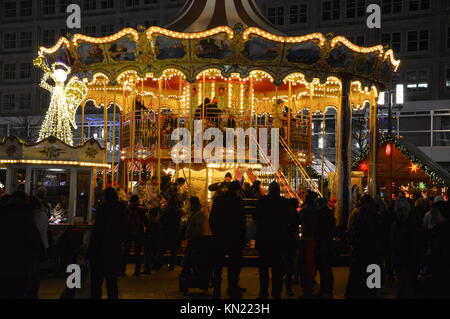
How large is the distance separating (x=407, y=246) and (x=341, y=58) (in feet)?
29.7

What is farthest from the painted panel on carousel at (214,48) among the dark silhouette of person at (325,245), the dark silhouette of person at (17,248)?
the dark silhouette of person at (17,248)

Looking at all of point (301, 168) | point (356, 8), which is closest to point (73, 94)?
point (301, 168)

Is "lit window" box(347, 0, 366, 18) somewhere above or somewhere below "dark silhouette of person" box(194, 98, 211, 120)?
above

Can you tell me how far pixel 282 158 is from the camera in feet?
66.4

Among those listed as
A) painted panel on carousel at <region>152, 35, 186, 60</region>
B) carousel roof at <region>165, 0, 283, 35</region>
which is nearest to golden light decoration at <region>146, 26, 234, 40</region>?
painted panel on carousel at <region>152, 35, 186, 60</region>

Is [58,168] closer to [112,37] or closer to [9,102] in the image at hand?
[112,37]

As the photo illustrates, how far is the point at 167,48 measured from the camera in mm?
16531

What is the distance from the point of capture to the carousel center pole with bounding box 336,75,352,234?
17.3 metres

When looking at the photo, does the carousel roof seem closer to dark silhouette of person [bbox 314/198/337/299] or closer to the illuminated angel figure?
the illuminated angel figure

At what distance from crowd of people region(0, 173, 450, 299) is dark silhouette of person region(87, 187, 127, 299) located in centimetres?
1

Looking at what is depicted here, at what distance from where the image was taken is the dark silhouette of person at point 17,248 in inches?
302

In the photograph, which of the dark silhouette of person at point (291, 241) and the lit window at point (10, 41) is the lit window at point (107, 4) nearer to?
the lit window at point (10, 41)

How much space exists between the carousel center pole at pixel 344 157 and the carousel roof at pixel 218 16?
2685 mm

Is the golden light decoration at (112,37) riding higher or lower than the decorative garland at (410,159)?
higher
